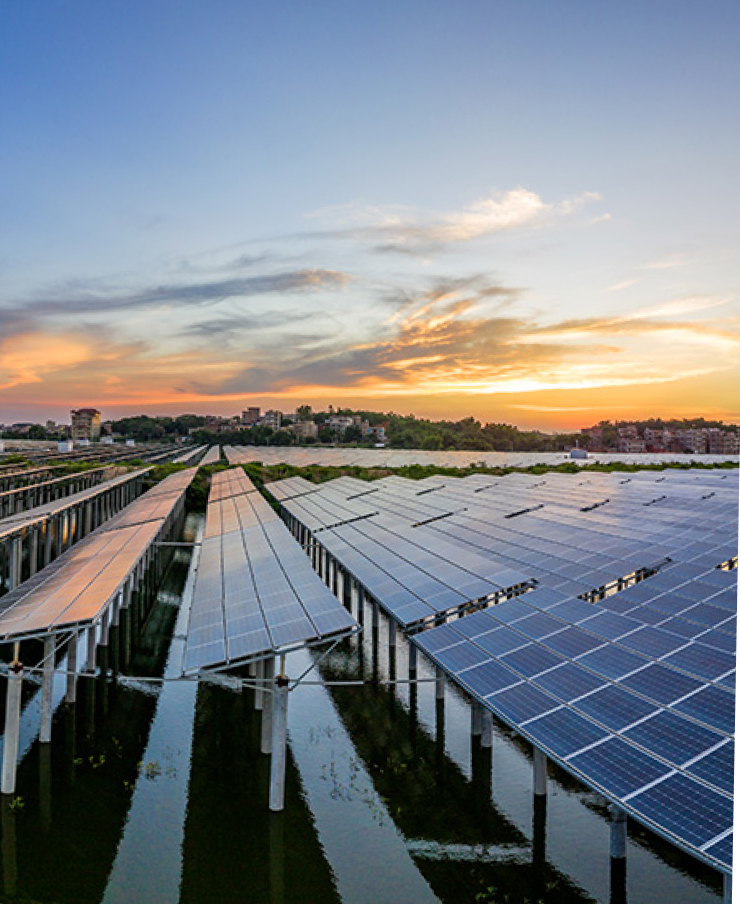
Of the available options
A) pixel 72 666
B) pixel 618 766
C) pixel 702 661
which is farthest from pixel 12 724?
pixel 702 661

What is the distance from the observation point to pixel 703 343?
18.6 ft

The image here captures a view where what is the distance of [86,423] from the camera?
16638cm

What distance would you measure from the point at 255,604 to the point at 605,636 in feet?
25.7

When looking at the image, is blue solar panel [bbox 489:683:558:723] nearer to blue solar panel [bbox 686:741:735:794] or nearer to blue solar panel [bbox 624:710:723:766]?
blue solar panel [bbox 624:710:723:766]

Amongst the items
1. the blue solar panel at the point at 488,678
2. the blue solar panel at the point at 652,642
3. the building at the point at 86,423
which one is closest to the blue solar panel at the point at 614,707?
the blue solar panel at the point at 488,678

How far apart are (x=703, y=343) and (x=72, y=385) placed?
2568 centimetres

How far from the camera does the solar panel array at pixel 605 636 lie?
331 inches

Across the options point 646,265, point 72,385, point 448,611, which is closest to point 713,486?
point 448,611

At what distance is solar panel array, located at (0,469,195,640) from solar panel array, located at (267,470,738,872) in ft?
23.0

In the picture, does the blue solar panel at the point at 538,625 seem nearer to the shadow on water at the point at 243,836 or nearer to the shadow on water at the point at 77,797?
the shadow on water at the point at 243,836

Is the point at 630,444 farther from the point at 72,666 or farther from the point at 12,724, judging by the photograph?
the point at 12,724

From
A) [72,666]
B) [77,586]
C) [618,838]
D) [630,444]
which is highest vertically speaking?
[630,444]

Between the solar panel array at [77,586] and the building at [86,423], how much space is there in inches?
5789

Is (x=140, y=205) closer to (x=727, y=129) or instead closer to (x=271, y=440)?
(x=727, y=129)
